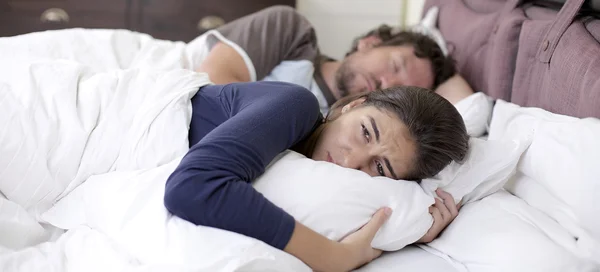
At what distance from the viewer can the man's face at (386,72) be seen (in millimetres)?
1827

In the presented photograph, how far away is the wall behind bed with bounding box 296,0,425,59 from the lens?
10.2 feet

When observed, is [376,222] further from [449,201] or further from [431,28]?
[431,28]

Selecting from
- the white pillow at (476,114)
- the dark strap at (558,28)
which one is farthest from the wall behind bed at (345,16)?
the dark strap at (558,28)

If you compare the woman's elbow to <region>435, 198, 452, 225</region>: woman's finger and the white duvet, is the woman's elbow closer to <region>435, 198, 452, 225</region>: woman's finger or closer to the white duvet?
the white duvet

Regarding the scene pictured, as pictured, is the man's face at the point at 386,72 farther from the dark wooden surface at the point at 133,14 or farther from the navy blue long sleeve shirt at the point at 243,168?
the dark wooden surface at the point at 133,14

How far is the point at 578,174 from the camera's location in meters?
0.96

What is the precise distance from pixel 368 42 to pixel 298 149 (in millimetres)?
953

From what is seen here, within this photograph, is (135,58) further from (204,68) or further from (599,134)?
(599,134)

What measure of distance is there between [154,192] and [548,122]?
74cm

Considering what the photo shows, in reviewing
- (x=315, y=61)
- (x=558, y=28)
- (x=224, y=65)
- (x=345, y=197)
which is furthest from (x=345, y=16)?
(x=345, y=197)

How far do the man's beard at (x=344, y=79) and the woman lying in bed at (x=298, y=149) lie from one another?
2.22 ft

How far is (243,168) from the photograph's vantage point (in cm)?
92

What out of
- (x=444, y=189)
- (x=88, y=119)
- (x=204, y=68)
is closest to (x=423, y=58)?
(x=204, y=68)

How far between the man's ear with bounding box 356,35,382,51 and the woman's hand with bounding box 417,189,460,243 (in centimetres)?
96
